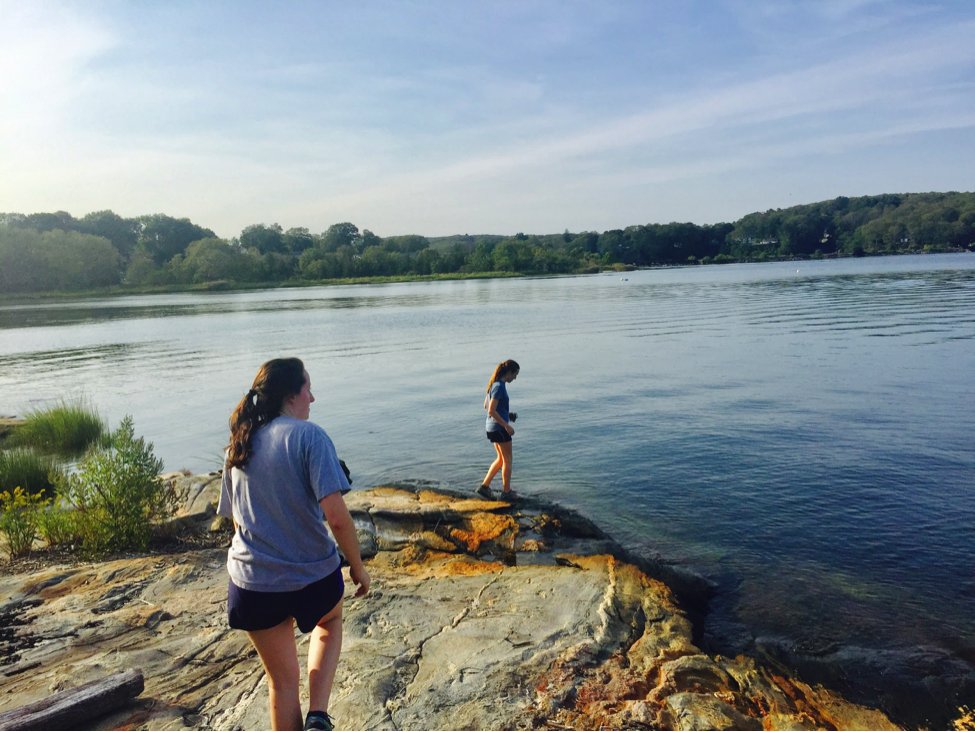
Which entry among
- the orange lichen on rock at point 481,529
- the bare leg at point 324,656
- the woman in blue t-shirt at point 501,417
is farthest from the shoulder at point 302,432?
the woman in blue t-shirt at point 501,417

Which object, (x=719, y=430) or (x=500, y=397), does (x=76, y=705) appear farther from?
(x=719, y=430)

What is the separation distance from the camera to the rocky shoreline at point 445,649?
171 inches

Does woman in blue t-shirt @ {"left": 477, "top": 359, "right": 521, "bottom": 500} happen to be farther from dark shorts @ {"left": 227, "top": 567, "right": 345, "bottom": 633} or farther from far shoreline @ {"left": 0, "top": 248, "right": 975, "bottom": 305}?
far shoreline @ {"left": 0, "top": 248, "right": 975, "bottom": 305}

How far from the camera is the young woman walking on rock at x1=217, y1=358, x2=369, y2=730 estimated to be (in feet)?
11.3

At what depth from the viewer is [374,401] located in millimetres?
19422

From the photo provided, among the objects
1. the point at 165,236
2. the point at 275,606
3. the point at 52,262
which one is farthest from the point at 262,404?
the point at 165,236

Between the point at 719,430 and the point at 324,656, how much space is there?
11.5 m

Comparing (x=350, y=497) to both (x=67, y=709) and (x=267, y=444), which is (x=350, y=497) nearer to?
(x=67, y=709)

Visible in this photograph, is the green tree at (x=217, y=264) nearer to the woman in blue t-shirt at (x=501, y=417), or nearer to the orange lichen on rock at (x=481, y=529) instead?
the woman in blue t-shirt at (x=501, y=417)

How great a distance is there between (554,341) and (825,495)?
72.8 ft

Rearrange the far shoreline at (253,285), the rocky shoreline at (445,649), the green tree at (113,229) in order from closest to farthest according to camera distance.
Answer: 1. the rocky shoreline at (445,649)
2. the far shoreline at (253,285)
3. the green tree at (113,229)

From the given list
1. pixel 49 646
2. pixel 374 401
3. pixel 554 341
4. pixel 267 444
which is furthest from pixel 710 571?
pixel 554 341

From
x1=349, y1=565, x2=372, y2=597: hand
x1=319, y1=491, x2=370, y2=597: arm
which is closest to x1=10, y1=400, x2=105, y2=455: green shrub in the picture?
x1=349, y1=565, x2=372, y2=597: hand

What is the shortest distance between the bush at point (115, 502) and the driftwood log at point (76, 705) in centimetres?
426
